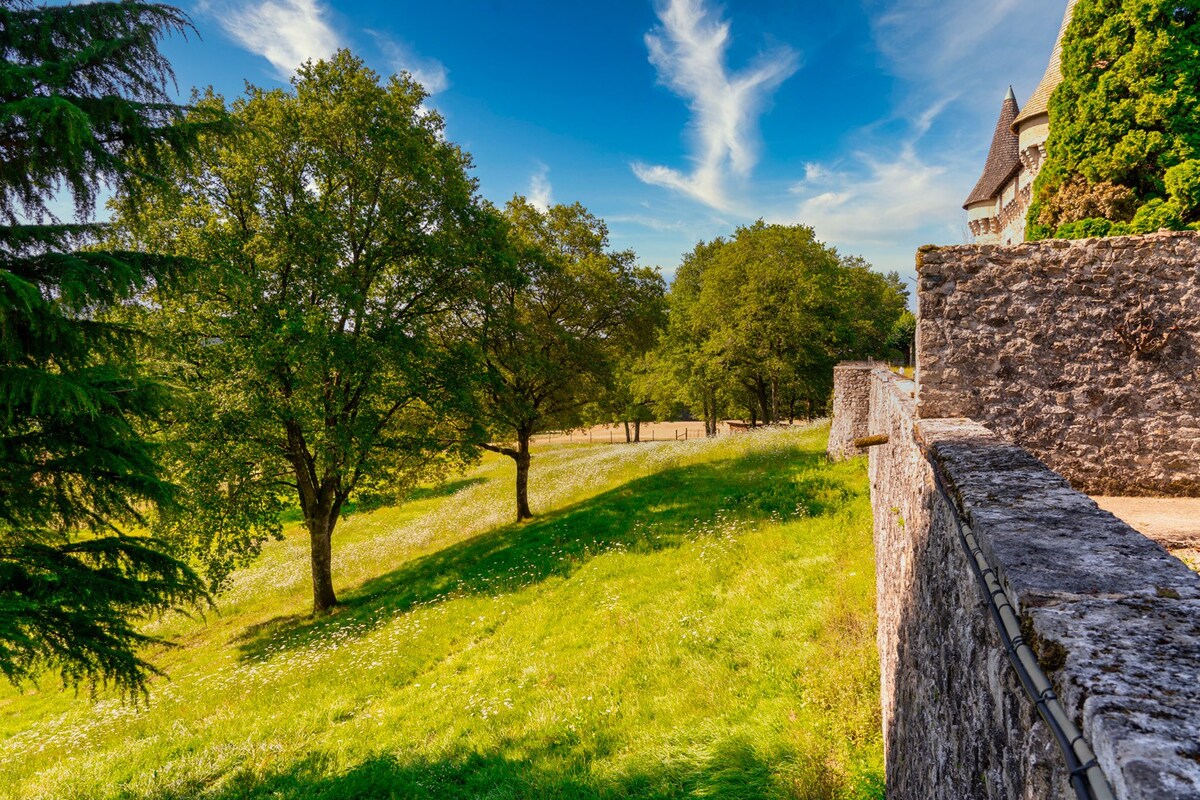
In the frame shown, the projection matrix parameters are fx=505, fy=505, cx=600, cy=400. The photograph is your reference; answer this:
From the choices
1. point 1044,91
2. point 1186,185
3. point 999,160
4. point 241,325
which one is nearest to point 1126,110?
point 1186,185

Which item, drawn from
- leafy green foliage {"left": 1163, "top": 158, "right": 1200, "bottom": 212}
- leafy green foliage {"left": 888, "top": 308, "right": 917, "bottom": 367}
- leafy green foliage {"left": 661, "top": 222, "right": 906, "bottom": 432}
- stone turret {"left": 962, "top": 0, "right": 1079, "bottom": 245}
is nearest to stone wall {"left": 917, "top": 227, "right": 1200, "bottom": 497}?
leafy green foliage {"left": 1163, "top": 158, "right": 1200, "bottom": 212}

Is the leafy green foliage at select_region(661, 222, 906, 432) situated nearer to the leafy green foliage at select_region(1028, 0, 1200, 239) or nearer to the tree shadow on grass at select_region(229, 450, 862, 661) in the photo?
the tree shadow on grass at select_region(229, 450, 862, 661)

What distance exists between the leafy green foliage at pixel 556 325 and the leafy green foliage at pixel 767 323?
11155mm

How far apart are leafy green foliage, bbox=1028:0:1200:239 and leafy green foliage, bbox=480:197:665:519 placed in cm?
1346

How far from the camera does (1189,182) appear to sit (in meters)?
11.6

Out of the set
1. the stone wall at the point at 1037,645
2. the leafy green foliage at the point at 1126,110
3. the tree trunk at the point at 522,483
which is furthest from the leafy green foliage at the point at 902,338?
the stone wall at the point at 1037,645

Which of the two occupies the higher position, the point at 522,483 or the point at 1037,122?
the point at 1037,122

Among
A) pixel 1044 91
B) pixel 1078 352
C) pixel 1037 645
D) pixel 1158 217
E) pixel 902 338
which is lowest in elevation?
pixel 1037 645

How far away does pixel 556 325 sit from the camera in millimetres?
19844

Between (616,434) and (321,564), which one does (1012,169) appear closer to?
(321,564)

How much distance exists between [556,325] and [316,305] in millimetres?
8627

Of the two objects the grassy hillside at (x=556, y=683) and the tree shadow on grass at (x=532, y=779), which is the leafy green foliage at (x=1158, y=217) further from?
the tree shadow on grass at (x=532, y=779)

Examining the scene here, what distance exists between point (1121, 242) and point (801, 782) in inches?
282

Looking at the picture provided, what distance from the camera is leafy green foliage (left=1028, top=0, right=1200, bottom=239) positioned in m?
11.8
